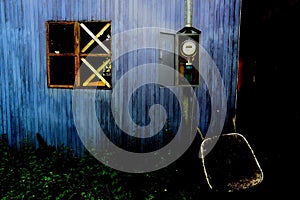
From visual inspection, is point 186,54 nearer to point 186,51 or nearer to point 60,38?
point 186,51

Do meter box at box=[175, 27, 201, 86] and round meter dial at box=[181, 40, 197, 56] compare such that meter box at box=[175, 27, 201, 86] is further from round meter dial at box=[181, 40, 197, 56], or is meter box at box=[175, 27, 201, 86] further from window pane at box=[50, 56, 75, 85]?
window pane at box=[50, 56, 75, 85]

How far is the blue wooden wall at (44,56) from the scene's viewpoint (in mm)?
5848

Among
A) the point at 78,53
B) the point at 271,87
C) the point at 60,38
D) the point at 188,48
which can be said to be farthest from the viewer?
the point at 60,38

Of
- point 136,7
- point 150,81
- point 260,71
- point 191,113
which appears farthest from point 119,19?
point 260,71

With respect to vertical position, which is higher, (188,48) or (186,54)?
(188,48)

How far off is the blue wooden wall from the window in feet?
0.53

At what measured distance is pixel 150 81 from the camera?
6.09 meters

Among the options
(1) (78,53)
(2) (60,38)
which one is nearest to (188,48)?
(1) (78,53)

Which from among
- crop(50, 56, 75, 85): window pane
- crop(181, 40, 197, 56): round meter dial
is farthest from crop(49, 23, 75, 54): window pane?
crop(181, 40, 197, 56): round meter dial

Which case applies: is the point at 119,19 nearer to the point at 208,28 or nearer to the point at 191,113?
the point at 208,28

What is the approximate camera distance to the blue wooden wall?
230 inches

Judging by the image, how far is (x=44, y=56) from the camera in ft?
20.5

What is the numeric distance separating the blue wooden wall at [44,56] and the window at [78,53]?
163 millimetres

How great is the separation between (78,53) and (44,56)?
0.88m
